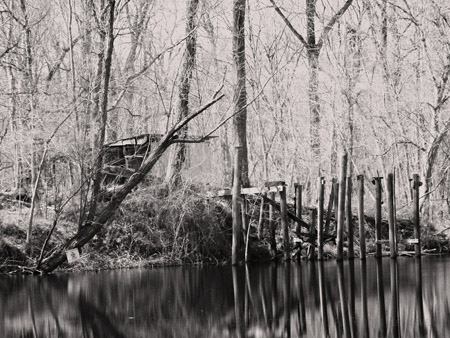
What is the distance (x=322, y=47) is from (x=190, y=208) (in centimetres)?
984

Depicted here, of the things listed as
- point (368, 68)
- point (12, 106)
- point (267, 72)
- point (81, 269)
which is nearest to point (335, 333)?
point (81, 269)

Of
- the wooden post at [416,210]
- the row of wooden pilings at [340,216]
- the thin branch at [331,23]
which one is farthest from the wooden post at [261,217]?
the thin branch at [331,23]

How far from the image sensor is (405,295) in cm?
1529

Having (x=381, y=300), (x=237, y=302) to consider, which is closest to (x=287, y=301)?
(x=237, y=302)

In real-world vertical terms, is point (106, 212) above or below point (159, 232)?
above

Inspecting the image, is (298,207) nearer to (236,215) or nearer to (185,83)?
(236,215)

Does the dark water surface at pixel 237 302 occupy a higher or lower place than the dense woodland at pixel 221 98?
lower

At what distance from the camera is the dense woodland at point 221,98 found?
21.3 meters

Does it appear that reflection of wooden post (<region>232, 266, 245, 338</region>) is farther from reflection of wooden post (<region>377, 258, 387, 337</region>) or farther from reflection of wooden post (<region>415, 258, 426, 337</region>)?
reflection of wooden post (<region>415, 258, 426, 337</region>)

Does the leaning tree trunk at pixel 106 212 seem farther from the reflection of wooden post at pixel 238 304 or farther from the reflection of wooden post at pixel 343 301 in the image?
the reflection of wooden post at pixel 343 301

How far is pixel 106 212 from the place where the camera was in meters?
21.3

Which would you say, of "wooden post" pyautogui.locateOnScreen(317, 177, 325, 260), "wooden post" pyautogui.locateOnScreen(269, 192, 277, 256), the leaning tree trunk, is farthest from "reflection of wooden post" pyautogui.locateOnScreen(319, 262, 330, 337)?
the leaning tree trunk

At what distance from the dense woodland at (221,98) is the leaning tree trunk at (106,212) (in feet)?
0.12

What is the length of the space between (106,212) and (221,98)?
15.1 feet
